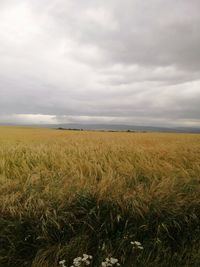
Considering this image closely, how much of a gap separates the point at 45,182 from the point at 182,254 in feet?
10.5

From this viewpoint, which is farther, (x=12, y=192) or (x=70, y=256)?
(x=12, y=192)

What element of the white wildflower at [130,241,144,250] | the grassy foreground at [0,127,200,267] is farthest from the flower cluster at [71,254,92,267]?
the white wildflower at [130,241,144,250]

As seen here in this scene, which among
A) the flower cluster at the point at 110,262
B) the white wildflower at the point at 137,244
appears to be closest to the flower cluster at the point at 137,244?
the white wildflower at the point at 137,244

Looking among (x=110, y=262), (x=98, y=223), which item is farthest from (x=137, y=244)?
(x=98, y=223)

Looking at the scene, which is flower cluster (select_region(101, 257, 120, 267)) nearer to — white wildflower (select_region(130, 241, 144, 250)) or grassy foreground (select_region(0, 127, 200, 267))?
grassy foreground (select_region(0, 127, 200, 267))

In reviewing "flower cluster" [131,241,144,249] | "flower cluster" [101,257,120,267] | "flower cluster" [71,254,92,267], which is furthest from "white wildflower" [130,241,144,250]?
"flower cluster" [71,254,92,267]

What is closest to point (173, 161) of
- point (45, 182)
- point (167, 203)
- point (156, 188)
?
point (156, 188)

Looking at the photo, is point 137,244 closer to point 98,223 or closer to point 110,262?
point 110,262

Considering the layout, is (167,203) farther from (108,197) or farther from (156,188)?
(108,197)

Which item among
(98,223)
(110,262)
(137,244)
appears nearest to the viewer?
(110,262)

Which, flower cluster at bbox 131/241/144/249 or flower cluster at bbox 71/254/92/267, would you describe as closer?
flower cluster at bbox 71/254/92/267

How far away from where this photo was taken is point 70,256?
11.3ft

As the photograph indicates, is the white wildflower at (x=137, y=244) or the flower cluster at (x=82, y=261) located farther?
the white wildflower at (x=137, y=244)

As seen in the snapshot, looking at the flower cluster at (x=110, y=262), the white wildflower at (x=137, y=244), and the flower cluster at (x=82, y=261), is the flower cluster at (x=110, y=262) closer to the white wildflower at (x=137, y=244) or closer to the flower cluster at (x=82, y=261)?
the flower cluster at (x=82, y=261)
